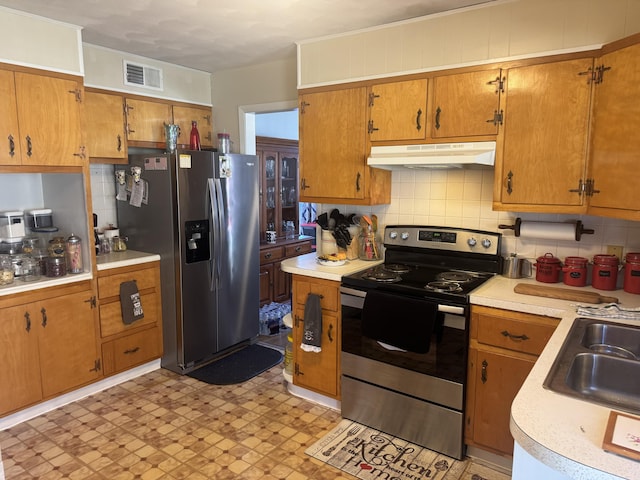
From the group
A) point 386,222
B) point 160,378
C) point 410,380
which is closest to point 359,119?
point 386,222

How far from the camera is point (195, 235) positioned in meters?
3.43

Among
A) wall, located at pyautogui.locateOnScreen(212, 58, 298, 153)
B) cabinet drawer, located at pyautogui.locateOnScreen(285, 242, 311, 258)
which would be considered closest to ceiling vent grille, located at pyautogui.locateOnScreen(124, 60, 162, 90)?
wall, located at pyautogui.locateOnScreen(212, 58, 298, 153)

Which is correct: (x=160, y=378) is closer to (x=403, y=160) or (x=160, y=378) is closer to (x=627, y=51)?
(x=403, y=160)

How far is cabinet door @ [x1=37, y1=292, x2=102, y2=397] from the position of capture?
112 inches

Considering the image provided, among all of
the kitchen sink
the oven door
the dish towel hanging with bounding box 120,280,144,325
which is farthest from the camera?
the dish towel hanging with bounding box 120,280,144,325

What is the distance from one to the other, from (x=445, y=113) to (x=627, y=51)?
2.88ft

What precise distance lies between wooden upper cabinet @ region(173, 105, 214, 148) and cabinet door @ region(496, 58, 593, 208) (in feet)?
8.91

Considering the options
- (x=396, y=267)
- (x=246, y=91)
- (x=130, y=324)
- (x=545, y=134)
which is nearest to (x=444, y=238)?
(x=396, y=267)

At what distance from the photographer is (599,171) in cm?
213

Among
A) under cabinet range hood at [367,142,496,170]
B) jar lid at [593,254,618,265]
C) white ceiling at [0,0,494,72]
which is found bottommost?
jar lid at [593,254,618,265]

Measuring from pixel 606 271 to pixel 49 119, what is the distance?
334cm

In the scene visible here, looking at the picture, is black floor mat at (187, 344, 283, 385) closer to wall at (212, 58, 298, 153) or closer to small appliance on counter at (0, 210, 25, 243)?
small appliance on counter at (0, 210, 25, 243)

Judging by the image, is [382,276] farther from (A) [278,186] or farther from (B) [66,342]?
(A) [278,186]

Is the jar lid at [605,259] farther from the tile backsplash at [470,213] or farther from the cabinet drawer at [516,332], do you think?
the cabinet drawer at [516,332]
